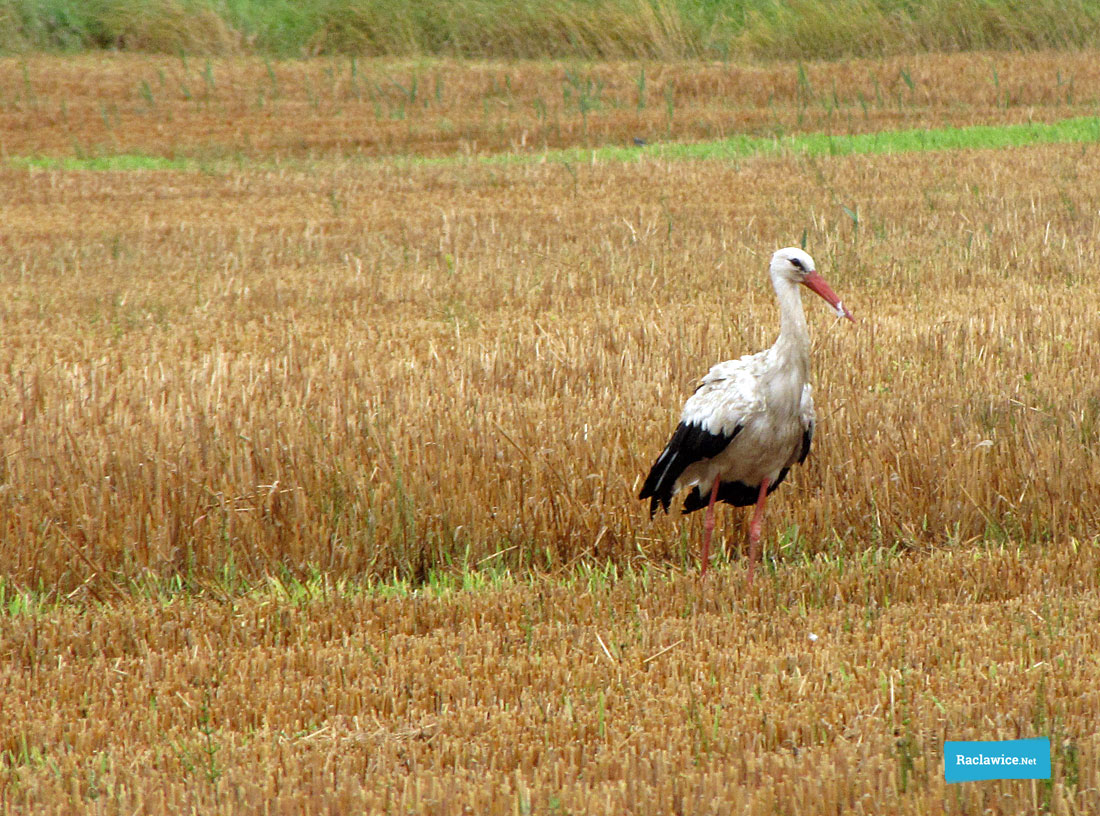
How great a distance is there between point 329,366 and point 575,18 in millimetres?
22769

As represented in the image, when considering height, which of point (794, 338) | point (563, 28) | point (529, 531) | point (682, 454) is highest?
point (563, 28)

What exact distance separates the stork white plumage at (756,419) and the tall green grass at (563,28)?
23.5 meters

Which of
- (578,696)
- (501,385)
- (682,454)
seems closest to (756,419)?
(682,454)

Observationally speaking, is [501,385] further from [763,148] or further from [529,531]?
[763,148]

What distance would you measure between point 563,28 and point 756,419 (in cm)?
2516

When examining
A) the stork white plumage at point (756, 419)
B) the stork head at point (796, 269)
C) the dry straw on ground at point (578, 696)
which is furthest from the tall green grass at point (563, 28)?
the dry straw on ground at point (578, 696)

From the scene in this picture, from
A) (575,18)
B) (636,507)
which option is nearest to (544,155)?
(575,18)

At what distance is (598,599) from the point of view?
5.10 metres

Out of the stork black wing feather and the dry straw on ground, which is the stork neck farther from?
the dry straw on ground

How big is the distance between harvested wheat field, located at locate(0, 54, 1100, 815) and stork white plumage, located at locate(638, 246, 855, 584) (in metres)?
0.42

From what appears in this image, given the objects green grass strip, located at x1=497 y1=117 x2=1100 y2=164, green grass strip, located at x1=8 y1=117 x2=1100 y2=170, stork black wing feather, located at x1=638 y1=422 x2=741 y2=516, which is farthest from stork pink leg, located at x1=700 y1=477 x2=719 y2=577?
green grass strip, located at x1=497 y1=117 x2=1100 y2=164

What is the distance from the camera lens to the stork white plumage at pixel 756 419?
17.6 ft

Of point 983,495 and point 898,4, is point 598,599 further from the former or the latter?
point 898,4

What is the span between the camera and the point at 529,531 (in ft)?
19.9
